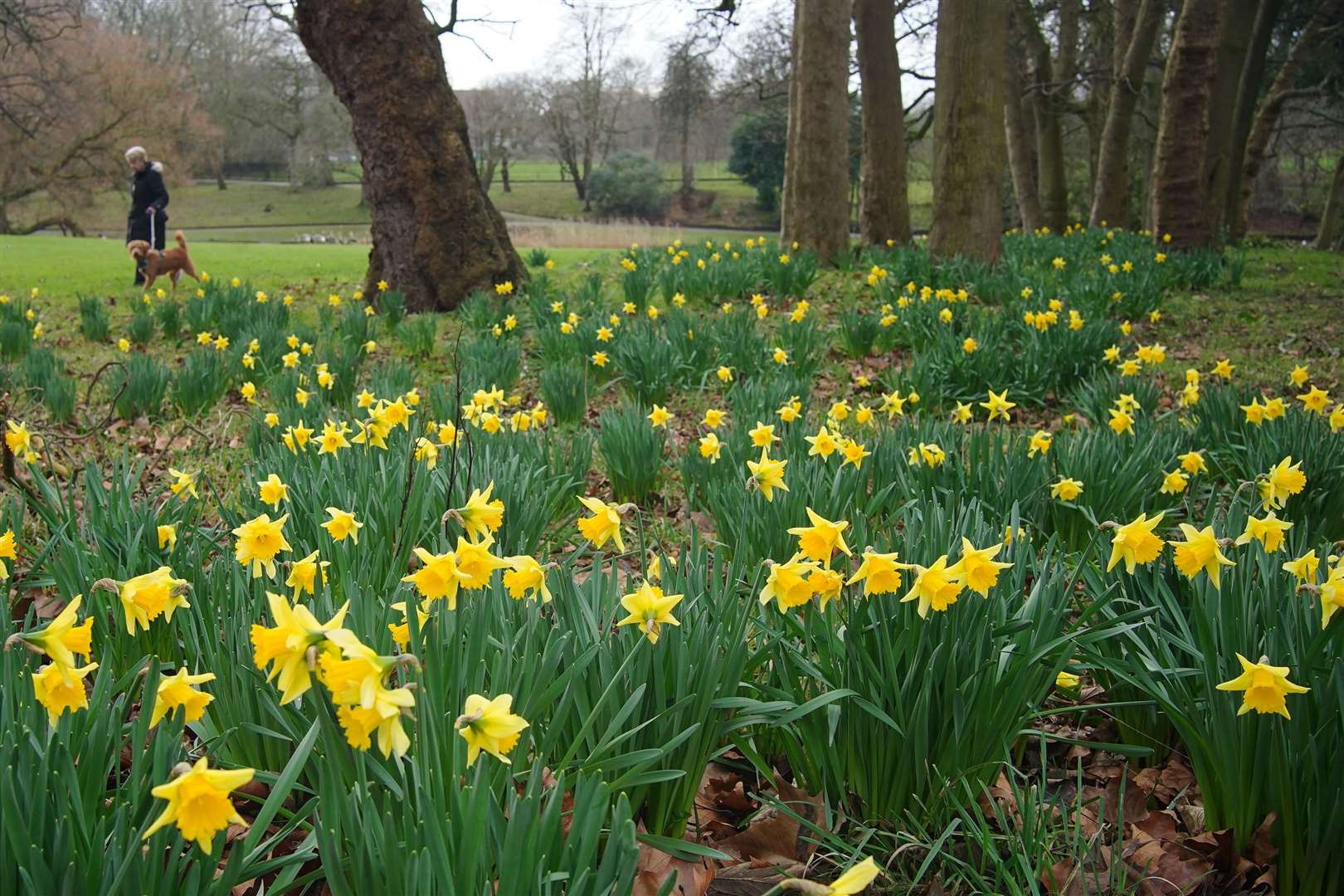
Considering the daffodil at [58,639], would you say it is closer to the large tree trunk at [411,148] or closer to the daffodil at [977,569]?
the daffodil at [977,569]

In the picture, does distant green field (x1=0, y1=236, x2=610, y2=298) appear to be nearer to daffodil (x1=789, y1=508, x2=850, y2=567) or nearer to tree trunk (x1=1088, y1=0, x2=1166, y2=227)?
tree trunk (x1=1088, y1=0, x2=1166, y2=227)

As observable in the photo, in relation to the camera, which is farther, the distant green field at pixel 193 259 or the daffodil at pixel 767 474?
the distant green field at pixel 193 259

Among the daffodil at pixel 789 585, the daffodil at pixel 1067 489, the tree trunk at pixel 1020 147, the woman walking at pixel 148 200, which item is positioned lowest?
the daffodil at pixel 1067 489

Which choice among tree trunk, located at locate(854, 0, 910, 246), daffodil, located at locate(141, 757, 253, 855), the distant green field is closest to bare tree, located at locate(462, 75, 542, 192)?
the distant green field

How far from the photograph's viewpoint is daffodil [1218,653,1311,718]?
1362 millimetres

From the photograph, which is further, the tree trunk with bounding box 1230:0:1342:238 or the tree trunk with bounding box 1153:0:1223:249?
the tree trunk with bounding box 1230:0:1342:238

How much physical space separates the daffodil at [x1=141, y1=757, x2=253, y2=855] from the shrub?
3856cm

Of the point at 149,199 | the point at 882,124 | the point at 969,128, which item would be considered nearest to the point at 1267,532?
the point at 969,128

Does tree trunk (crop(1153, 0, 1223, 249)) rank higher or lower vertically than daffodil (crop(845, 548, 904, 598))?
higher

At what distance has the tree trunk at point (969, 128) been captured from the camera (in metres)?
7.96

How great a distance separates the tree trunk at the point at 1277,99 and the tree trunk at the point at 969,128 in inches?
349

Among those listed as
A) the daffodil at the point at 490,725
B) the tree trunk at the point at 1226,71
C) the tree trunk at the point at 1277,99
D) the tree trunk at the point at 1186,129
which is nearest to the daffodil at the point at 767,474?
the daffodil at the point at 490,725

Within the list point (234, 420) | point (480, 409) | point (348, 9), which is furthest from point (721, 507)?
point (348, 9)

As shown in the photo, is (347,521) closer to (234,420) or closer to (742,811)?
(742,811)
